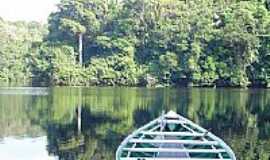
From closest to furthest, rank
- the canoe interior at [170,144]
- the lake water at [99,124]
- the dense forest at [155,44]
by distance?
1. the canoe interior at [170,144]
2. the lake water at [99,124]
3. the dense forest at [155,44]

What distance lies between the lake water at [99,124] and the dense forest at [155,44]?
2071cm

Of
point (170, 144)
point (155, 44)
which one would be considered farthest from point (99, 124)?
point (155, 44)

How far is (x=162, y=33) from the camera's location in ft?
196

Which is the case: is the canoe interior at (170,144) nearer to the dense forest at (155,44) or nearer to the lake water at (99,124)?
the lake water at (99,124)

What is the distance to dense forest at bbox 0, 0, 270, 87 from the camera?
5691 centimetres

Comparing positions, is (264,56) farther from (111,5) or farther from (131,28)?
(111,5)

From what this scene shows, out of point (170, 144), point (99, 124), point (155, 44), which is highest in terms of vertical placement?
point (155, 44)

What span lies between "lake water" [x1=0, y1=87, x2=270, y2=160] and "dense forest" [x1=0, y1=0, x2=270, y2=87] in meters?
20.7

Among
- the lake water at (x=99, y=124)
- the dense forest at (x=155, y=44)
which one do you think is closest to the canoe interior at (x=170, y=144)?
the lake water at (x=99, y=124)

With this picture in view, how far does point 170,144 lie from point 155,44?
49801 millimetres

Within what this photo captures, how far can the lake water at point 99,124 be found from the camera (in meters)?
16.9

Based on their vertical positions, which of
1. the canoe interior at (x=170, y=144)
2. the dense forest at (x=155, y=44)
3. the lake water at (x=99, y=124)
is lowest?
the lake water at (x=99, y=124)

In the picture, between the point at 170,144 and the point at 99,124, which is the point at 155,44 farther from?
the point at 170,144

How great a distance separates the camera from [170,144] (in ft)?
37.2
